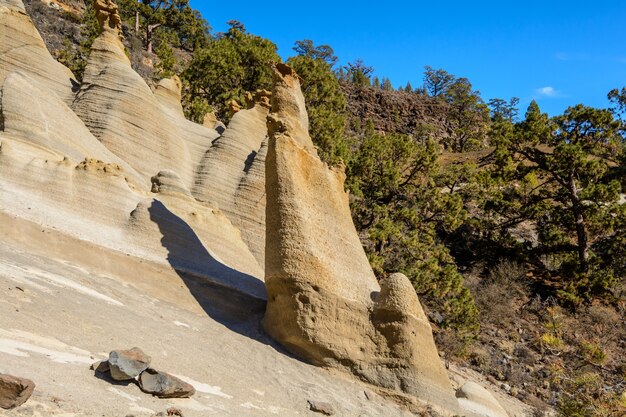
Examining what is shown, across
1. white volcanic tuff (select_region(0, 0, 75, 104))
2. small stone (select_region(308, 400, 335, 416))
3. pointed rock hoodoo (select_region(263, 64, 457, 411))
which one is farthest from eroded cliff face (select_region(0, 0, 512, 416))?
white volcanic tuff (select_region(0, 0, 75, 104))

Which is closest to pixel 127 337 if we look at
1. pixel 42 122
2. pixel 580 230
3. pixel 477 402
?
pixel 42 122

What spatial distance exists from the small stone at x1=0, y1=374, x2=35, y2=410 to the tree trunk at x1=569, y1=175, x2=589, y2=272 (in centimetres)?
2135

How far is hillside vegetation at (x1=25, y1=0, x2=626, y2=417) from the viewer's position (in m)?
15.8

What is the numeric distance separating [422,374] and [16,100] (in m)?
8.98

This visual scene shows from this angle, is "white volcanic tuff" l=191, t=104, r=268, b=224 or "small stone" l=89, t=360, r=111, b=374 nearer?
"small stone" l=89, t=360, r=111, b=374

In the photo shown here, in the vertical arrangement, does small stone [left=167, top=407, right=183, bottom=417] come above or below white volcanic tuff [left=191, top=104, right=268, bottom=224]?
below

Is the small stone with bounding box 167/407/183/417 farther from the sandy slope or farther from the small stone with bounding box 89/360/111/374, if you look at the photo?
the small stone with bounding box 89/360/111/374

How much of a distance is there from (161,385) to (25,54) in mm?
12697

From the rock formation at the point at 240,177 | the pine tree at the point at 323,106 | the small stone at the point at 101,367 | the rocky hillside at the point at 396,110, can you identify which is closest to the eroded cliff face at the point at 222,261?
the small stone at the point at 101,367

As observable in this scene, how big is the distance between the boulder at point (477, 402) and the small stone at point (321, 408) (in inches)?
124

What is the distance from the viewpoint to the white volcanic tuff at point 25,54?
1424cm

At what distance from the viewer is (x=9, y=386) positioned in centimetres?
366

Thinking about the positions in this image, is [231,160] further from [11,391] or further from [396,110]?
[396,110]

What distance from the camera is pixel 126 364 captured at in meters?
5.05
